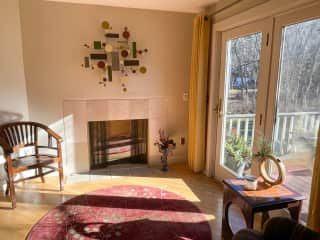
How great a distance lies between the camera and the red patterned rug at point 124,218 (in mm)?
2039

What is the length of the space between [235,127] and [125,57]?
1743 mm

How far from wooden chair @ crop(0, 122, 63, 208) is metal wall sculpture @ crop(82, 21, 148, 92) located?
3.35ft

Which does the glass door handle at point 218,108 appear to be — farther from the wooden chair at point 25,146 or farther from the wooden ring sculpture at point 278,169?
the wooden chair at point 25,146

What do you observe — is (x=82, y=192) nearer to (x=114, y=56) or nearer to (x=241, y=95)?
(x=114, y=56)

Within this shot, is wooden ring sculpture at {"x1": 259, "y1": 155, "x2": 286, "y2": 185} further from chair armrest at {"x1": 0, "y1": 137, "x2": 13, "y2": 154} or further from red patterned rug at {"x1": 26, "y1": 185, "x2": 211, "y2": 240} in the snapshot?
chair armrest at {"x1": 0, "y1": 137, "x2": 13, "y2": 154}

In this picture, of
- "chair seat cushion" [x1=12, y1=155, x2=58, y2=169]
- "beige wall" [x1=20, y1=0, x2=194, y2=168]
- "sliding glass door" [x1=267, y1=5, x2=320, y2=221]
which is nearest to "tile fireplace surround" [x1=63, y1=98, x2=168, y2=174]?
"beige wall" [x1=20, y1=0, x2=194, y2=168]

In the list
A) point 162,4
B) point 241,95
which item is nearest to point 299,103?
point 241,95

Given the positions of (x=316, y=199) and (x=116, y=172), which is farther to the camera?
(x=116, y=172)

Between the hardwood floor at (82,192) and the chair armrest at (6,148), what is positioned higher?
the chair armrest at (6,148)

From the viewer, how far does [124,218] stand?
2.28m

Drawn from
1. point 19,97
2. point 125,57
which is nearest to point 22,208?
point 19,97

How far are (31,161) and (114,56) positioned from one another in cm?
167

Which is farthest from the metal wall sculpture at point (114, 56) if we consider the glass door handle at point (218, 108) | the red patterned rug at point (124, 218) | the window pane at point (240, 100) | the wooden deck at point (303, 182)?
the wooden deck at point (303, 182)

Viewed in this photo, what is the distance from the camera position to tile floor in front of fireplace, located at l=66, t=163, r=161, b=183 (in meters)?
3.21
